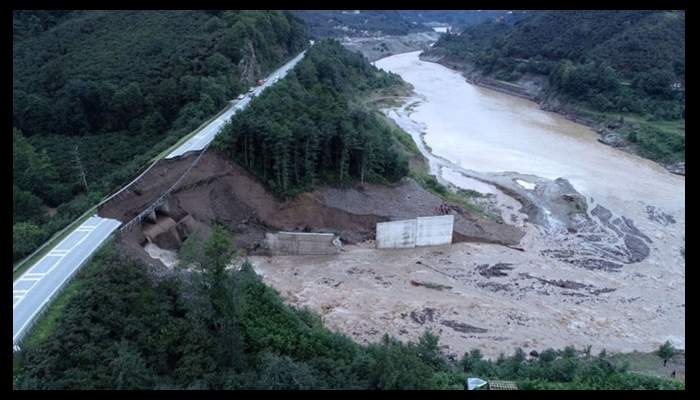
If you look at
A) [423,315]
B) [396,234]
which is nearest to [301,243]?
[396,234]

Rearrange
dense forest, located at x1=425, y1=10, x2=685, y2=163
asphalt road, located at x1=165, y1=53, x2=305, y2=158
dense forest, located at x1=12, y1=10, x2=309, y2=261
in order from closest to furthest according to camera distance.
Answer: dense forest, located at x1=12, y1=10, x2=309, y2=261
asphalt road, located at x1=165, y1=53, x2=305, y2=158
dense forest, located at x1=425, y1=10, x2=685, y2=163

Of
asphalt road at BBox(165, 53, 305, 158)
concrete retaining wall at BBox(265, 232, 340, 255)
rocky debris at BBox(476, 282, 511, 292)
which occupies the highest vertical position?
asphalt road at BBox(165, 53, 305, 158)

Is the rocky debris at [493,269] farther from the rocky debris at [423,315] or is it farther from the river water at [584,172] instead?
the rocky debris at [423,315]

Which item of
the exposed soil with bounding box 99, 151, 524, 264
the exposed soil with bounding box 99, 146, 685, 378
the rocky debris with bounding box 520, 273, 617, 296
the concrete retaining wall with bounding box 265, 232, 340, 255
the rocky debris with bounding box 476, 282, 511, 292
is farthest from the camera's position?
the concrete retaining wall with bounding box 265, 232, 340, 255

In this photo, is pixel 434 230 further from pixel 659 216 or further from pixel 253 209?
pixel 659 216

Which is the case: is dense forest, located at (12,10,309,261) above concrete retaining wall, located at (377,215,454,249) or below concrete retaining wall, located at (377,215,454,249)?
above

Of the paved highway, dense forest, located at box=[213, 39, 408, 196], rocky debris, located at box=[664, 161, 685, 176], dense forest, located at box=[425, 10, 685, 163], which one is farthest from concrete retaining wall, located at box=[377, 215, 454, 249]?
dense forest, located at box=[425, 10, 685, 163]

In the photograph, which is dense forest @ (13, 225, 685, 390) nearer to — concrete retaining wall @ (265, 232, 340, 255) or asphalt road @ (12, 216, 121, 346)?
asphalt road @ (12, 216, 121, 346)

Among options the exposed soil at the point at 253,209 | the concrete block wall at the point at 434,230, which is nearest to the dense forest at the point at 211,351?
the exposed soil at the point at 253,209
